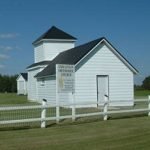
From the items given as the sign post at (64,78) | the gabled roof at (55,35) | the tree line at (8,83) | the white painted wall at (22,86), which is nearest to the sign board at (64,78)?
the sign post at (64,78)

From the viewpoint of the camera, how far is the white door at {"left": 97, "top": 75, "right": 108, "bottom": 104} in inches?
1152

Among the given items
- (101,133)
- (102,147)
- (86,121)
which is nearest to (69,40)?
(86,121)

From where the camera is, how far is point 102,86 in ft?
96.6

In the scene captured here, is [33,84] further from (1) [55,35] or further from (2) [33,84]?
(1) [55,35]

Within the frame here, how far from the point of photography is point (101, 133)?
14.8m

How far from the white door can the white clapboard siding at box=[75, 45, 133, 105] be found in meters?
0.32

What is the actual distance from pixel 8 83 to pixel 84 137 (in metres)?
67.1

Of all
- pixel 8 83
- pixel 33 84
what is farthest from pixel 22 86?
pixel 33 84

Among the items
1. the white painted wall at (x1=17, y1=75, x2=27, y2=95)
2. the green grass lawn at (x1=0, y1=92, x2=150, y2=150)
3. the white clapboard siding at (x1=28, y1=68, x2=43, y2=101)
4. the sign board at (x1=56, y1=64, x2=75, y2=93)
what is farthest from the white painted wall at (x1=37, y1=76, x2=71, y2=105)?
the white painted wall at (x1=17, y1=75, x2=27, y2=95)

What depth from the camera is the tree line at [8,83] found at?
78.6m

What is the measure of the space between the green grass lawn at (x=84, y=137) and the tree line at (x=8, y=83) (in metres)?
62.1

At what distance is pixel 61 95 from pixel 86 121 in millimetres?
10914

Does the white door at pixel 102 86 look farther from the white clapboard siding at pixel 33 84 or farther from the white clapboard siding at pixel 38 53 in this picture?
the white clapboard siding at pixel 38 53

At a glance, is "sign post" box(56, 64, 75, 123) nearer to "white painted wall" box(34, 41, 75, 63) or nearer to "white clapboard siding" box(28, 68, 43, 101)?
"white clapboard siding" box(28, 68, 43, 101)
